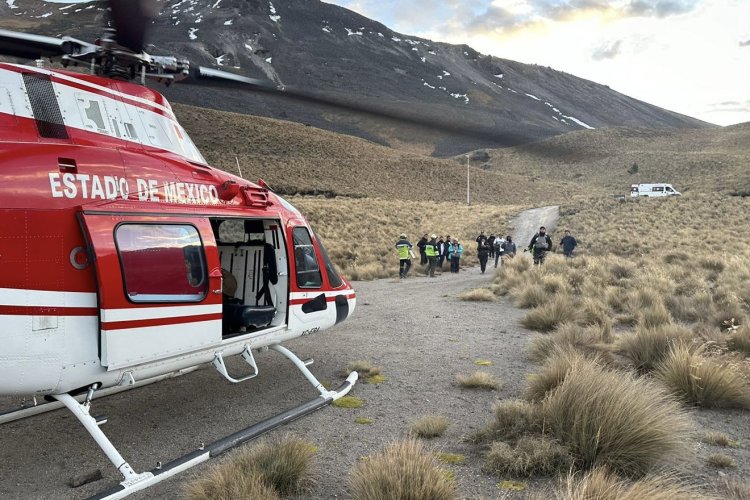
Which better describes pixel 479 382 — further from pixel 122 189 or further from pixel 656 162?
pixel 656 162

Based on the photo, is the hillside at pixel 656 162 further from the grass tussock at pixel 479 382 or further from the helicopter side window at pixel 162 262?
the helicopter side window at pixel 162 262

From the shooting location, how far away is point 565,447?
15.7 ft

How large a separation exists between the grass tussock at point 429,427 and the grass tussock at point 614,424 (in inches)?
41.9

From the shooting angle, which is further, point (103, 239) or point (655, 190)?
point (655, 190)

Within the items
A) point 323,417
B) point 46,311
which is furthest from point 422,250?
point 46,311

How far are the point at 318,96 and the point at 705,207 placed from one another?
144 ft

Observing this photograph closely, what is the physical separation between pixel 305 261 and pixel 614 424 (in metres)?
4.27

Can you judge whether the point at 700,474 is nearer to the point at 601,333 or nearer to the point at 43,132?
the point at 601,333

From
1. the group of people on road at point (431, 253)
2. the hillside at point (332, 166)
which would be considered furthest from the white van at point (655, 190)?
the group of people on road at point (431, 253)

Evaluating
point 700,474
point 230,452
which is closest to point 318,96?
point 230,452

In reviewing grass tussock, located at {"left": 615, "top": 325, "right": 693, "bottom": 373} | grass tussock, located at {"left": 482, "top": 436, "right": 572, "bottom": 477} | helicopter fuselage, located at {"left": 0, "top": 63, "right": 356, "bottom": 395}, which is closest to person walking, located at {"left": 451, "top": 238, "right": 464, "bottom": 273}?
grass tussock, located at {"left": 615, "top": 325, "right": 693, "bottom": 373}

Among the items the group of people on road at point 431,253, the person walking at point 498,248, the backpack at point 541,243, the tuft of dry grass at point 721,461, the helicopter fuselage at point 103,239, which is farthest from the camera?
the person walking at point 498,248

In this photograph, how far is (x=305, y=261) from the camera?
7.45 metres

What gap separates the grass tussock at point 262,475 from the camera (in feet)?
13.1
